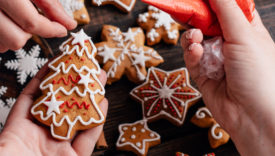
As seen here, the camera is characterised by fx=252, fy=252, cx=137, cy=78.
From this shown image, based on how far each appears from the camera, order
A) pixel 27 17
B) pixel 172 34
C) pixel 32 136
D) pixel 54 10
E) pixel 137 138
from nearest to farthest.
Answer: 1. pixel 27 17
2. pixel 54 10
3. pixel 32 136
4. pixel 137 138
5. pixel 172 34

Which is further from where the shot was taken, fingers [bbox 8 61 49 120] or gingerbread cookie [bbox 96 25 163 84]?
gingerbread cookie [bbox 96 25 163 84]

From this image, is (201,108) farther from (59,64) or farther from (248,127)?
(59,64)

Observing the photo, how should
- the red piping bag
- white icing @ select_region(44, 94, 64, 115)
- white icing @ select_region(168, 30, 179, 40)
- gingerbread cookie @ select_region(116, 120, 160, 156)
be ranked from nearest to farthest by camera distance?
the red piping bag < white icing @ select_region(44, 94, 64, 115) < gingerbread cookie @ select_region(116, 120, 160, 156) < white icing @ select_region(168, 30, 179, 40)

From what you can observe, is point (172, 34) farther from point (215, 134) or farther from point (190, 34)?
point (215, 134)

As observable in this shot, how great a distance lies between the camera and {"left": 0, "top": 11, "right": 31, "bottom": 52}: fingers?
0.79 m

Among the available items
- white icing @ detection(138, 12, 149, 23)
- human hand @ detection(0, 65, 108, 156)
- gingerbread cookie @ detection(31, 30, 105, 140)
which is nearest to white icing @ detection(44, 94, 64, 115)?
gingerbread cookie @ detection(31, 30, 105, 140)

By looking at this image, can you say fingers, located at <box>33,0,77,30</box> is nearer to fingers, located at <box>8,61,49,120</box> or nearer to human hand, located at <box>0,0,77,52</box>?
human hand, located at <box>0,0,77,52</box>

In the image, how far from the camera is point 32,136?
1.02 metres

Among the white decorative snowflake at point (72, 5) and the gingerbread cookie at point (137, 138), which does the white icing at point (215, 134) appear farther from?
the white decorative snowflake at point (72, 5)

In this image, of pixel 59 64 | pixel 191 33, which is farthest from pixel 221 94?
pixel 59 64

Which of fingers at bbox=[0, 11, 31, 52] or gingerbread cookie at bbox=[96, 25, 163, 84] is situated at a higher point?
fingers at bbox=[0, 11, 31, 52]

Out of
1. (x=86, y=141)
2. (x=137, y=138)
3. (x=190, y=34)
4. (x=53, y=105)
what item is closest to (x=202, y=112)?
(x=137, y=138)

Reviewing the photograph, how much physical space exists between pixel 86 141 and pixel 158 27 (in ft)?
2.36

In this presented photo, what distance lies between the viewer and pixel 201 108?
130 cm
